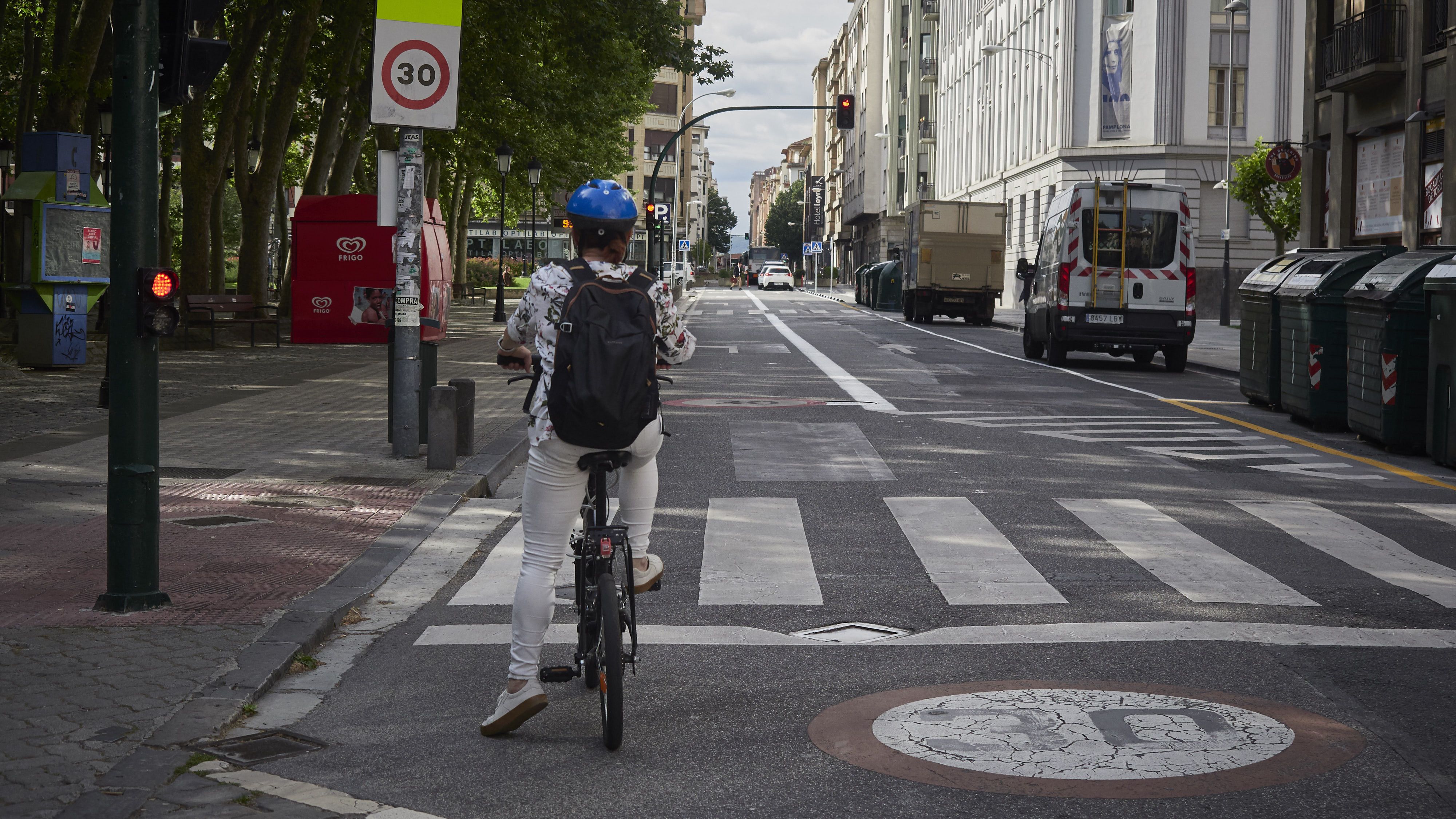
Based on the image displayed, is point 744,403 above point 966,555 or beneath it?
above

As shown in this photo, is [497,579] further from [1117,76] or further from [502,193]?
[1117,76]

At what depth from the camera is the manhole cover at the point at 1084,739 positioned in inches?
170

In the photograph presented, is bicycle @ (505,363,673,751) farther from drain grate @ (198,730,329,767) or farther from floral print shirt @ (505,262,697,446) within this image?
drain grate @ (198,730,329,767)

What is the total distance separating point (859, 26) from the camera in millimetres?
126375

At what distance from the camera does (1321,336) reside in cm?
1495

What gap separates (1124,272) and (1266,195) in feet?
→ 58.8

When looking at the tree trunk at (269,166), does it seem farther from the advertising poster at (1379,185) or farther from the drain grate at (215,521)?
the advertising poster at (1379,185)

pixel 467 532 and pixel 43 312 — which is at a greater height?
pixel 43 312

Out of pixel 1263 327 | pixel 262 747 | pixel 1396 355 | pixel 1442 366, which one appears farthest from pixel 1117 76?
pixel 262 747

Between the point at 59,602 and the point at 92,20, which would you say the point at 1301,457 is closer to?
the point at 59,602

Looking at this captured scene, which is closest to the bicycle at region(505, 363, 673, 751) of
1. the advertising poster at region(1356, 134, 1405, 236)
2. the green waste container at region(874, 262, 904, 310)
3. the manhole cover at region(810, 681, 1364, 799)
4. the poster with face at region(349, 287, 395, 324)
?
the manhole cover at region(810, 681, 1364, 799)

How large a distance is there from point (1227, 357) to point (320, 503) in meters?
21.0

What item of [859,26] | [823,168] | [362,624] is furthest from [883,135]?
[362,624]

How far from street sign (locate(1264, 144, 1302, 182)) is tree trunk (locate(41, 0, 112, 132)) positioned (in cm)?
1991
